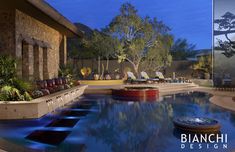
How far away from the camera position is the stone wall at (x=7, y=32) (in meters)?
10.1

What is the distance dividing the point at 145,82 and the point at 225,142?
12435mm

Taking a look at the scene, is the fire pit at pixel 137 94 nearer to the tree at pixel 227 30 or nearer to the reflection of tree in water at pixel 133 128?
the reflection of tree in water at pixel 133 128

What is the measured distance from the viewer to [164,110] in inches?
368

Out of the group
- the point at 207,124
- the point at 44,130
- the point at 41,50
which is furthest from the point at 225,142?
the point at 41,50

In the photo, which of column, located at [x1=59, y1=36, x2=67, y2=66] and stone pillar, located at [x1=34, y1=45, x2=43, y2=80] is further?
column, located at [x1=59, y1=36, x2=67, y2=66]

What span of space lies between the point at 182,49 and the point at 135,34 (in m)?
15.8

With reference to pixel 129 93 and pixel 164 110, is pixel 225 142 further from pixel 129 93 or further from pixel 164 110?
pixel 129 93

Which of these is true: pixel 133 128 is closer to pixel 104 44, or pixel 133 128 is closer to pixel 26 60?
pixel 26 60

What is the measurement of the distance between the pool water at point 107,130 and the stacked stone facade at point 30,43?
2576mm

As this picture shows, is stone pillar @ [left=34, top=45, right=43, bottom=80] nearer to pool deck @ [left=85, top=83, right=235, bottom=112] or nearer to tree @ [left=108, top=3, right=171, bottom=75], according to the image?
pool deck @ [left=85, top=83, right=235, bottom=112]

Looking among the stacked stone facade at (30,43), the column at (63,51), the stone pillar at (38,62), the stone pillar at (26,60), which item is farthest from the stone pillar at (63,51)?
the stone pillar at (26,60)

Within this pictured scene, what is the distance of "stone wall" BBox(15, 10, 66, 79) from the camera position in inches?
418

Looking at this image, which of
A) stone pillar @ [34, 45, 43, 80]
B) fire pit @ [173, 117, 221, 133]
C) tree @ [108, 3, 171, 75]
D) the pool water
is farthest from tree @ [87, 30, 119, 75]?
fire pit @ [173, 117, 221, 133]

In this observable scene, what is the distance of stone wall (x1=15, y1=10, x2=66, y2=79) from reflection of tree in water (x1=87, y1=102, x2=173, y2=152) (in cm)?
334
